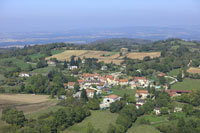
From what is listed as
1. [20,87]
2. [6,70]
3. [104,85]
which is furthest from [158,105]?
[6,70]

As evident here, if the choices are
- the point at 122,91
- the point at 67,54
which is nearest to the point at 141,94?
the point at 122,91

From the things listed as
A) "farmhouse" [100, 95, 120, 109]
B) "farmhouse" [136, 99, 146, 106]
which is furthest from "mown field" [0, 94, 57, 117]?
"farmhouse" [136, 99, 146, 106]

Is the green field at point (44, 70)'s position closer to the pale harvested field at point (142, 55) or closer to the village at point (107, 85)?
the village at point (107, 85)

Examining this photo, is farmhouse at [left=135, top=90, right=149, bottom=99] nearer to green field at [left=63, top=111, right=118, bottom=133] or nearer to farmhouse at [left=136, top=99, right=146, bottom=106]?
farmhouse at [left=136, top=99, right=146, bottom=106]

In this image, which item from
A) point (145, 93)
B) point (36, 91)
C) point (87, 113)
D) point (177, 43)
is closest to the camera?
point (87, 113)

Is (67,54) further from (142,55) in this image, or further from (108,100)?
(108,100)

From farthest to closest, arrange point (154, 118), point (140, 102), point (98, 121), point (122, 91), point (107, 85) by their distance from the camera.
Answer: point (107, 85) → point (122, 91) → point (140, 102) → point (154, 118) → point (98, 121)

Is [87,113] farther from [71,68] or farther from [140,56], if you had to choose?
[140,56]

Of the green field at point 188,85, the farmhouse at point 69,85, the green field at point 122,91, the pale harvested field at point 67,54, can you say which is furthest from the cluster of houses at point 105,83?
the pale harvested field at point 67,54
